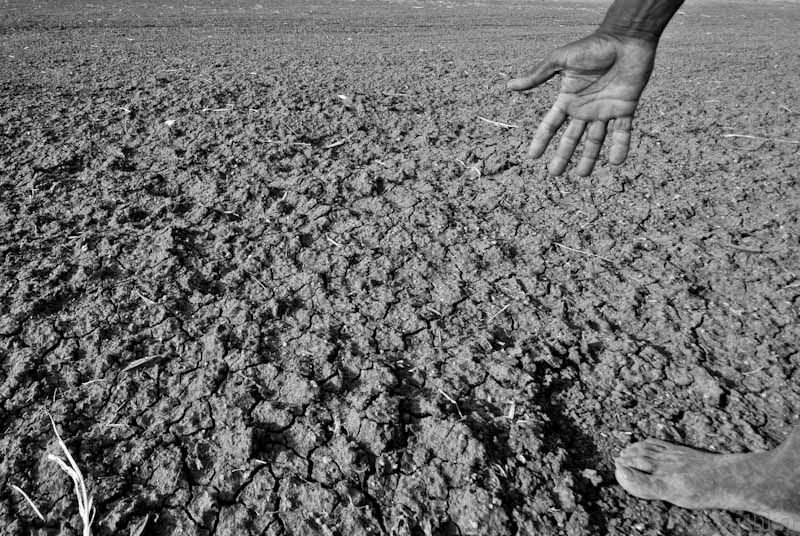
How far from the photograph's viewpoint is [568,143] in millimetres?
2342

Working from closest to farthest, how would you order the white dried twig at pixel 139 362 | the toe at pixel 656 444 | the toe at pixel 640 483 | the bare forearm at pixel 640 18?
the toe at pixel 640 483
the toe at pixel 656 444
the white dried twig at pixel 139 362
the bare forearm at pixel 640 18

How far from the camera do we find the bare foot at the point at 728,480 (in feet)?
4.76

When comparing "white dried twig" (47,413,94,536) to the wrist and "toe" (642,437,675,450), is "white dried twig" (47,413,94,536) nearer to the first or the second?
"toe" (642,437,675,450)

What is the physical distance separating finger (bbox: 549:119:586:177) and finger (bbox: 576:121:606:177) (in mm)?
43

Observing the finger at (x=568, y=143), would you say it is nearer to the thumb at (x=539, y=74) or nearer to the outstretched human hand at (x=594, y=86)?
the outstretched human hand at (x=594, y=86)

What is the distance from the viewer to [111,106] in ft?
12.6

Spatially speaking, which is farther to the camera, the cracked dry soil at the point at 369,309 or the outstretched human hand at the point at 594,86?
the outstretched human hand at the point at 594,86

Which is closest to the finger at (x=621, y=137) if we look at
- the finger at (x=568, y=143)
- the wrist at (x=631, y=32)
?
the finger at (x=568, y=143)

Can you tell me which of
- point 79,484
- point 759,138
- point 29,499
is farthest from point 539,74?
point 759,138

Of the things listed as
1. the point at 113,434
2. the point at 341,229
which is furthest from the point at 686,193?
the point at 113,434

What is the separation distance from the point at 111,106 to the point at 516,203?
3.09 metres

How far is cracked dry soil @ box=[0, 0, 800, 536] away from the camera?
1.52 metres

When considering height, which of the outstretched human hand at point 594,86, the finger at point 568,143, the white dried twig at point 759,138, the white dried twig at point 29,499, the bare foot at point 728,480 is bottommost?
the white dried twig at point 29,499

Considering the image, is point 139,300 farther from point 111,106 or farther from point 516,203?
point 111,106
